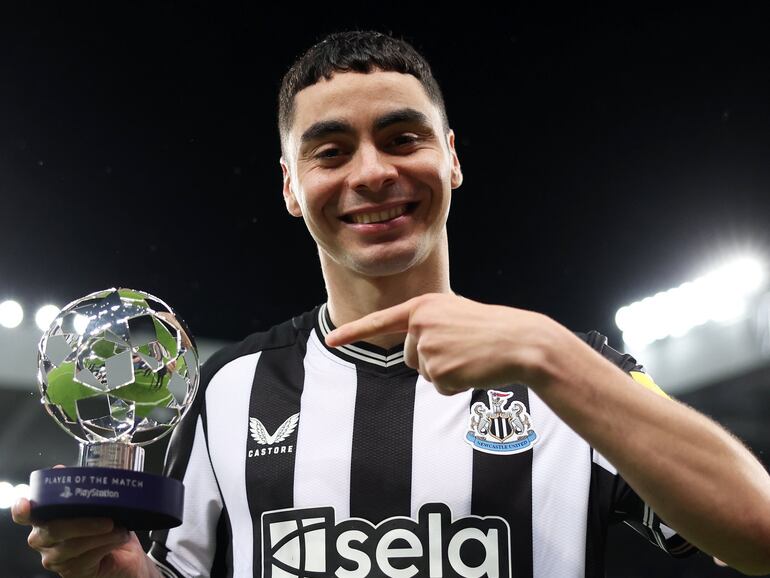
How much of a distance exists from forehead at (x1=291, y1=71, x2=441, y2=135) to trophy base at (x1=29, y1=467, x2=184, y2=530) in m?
0.56

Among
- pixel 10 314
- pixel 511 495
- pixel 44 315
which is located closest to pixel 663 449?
pixel 511 495

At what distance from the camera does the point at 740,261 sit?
5.50 meters

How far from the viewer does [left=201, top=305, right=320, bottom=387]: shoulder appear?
137 centimetres

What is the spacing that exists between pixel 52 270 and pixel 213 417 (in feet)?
13.7

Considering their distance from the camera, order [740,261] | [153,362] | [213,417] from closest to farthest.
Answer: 1. [153,362]
2. [213,417]
3. [740,261]

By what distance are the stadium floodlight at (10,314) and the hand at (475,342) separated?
15.7ft

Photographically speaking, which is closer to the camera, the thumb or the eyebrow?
the thumb

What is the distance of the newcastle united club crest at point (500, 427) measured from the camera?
1.18 metres

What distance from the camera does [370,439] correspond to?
1.21 m

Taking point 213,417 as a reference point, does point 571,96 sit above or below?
above

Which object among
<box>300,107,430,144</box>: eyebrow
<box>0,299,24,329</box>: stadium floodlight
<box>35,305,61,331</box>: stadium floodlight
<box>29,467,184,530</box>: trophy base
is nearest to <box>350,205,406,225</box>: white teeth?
<box>300,107,430,144</box>: eyebrow

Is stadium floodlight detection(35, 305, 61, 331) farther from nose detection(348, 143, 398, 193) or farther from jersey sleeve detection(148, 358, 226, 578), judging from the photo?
nose detection(348, 143, 398, 193)

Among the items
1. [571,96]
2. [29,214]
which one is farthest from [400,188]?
[29,214]

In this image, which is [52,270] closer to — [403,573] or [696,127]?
Answer: [696,127]
